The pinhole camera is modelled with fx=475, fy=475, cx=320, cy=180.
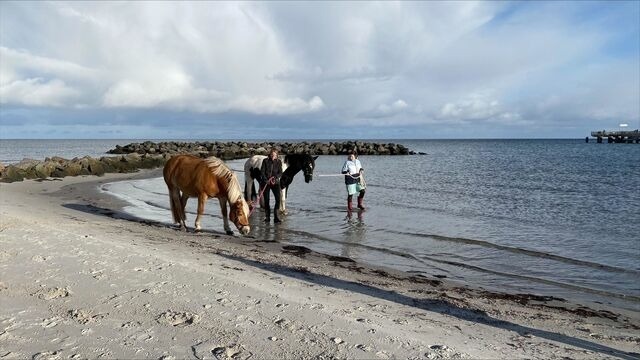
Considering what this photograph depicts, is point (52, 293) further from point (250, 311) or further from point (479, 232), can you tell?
point (479, 232)

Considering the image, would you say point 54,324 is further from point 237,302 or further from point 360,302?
point 360,302

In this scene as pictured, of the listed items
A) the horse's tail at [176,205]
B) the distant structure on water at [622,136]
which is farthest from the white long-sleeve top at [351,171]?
the distant structure on water at [622,136]

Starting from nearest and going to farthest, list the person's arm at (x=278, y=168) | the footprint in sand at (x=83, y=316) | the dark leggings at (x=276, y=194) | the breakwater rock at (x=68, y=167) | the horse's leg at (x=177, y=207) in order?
the footprint in sand at (x=83, y=316)
the horse's leg at (x=177, y=207)
the person's arm at (x=278, y=168)
the dark leggings at (x=276, y=194)
the breakwater rock at (x=68, y=167)

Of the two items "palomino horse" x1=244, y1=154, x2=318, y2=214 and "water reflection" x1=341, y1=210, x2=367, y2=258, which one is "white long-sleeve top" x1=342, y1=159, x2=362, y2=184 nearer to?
"water reflection" x1=341, y1=210, x2=367, y2=258

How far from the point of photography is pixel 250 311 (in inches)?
195

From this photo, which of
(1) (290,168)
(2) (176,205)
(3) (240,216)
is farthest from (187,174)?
(1) (290,168)

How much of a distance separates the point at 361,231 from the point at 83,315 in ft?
27.3

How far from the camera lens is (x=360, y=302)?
225 inches

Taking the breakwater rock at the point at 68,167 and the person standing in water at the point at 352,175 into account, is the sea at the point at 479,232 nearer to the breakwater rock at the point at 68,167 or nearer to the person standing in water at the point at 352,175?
the person standing in water at the point at 352,175

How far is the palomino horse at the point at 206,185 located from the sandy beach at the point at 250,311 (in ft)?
5.57

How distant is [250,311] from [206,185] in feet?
19.4

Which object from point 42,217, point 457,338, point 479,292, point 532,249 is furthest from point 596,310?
→ point 42,217

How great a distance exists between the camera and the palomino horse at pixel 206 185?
33.7ft

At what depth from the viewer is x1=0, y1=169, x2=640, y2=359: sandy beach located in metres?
4.10
